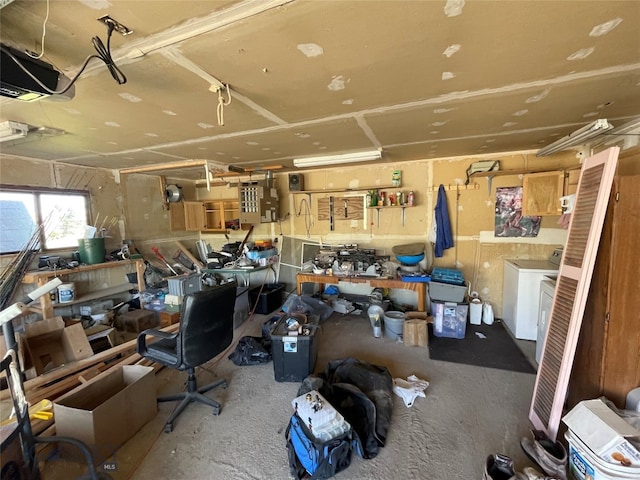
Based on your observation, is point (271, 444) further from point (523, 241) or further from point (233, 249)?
point (523, 241)

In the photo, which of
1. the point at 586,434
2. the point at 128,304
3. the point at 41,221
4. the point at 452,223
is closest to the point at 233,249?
the point at 128,304

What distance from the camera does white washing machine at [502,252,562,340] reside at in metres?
3.01

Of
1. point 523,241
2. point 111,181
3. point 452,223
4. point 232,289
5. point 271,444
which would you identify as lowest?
point 271,444

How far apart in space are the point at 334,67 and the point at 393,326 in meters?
2.85

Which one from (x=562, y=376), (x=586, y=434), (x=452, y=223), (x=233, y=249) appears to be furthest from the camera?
(x=233, y=249)

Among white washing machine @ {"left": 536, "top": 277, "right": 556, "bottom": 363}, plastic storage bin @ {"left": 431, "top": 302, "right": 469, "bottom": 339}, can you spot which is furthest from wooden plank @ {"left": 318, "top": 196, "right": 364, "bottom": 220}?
white washing machine @ {"left": 536, "top": 277, "right": 556, "bottom": 363}

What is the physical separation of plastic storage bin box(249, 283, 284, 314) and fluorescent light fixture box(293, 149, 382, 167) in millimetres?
2047

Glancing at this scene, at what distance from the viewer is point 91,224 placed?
3846 mm

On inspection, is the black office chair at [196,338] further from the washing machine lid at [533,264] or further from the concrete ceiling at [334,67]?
A: the washing machine lid at [533,264]

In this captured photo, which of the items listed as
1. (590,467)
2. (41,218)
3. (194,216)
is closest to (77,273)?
(41,218)

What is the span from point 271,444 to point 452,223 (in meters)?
3.44

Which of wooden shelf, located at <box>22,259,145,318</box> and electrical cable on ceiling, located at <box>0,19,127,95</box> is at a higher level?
electrical cable on ceiling, located at <box>0,19,127,95</box>

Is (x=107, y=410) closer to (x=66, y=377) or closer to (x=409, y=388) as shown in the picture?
(x=66, y=377)

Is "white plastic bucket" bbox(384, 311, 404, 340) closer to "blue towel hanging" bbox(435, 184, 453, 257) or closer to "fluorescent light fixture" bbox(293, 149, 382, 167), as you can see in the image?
"blue towel hanging" bbox(435, 184, 453, 257)
